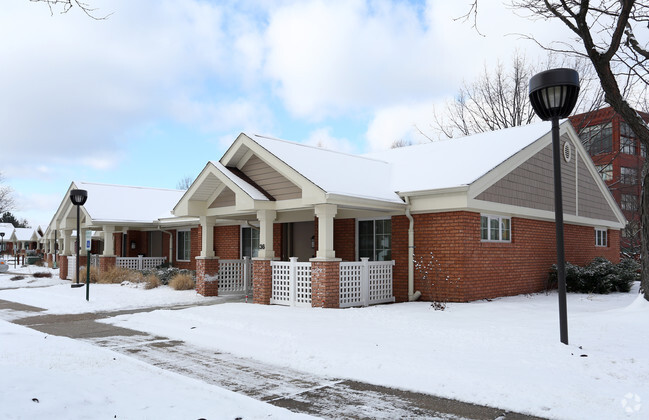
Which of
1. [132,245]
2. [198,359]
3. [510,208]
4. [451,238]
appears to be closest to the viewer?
[198,359]

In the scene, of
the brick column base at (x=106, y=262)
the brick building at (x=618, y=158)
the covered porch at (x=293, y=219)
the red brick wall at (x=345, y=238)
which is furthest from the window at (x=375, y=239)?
the brick building at (x=618, y=158)

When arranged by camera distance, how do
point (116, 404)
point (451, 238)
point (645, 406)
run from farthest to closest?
point (451, 238), point (645, 406), point (116, 404)

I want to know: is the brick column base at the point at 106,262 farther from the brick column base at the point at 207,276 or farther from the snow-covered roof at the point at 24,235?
the snow-covered roof at the point at 24,235

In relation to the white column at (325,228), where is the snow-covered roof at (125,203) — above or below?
above

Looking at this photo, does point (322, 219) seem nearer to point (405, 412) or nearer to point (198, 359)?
point (198, 359)

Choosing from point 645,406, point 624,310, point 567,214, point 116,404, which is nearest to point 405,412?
point 645,406

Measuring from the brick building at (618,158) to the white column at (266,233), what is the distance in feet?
82.5

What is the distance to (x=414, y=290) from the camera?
46.9 ft

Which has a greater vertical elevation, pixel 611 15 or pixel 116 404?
pixel 611 15

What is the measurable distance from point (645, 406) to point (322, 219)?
27.9 feet

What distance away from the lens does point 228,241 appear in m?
21.5

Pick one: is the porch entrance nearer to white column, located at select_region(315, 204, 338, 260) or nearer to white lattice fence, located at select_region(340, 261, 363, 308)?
white lattice fence, located at select_region(340, 261, 363, 308)

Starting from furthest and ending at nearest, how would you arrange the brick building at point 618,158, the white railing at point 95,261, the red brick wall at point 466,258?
1. the brick building at point 618,158
2. the white railing at point 95,261
3. the red brick wall at point 466,258

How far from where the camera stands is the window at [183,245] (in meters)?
25.2
